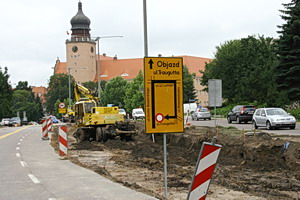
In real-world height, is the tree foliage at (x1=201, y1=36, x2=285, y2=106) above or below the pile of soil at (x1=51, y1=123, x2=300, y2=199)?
→ above

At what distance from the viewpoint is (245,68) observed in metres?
70.6

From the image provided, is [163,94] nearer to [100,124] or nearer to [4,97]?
[100,124]

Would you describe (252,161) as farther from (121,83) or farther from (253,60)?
(121,83)

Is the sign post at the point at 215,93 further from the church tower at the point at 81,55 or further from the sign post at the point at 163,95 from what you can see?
Result: the church tower at the point at 81,55

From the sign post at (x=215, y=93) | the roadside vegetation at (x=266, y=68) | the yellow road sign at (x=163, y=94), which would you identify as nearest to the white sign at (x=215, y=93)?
the sign post at (x=215, y=93)

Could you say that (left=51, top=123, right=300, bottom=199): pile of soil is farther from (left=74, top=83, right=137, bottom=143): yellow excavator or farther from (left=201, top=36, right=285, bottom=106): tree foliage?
(left=201, top=36, right=285, bottom=106): tree foliage

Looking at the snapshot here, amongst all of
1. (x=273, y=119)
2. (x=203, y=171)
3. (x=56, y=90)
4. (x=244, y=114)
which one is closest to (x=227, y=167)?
(x=203, y=171)

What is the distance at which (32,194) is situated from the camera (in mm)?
10609

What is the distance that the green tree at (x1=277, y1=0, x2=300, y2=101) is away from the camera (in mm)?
45125

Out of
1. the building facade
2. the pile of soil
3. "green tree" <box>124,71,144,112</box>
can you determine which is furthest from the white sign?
the building facade

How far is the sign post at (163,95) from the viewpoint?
9.39 meters

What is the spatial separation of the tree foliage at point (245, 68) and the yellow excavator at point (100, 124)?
26.2 meters

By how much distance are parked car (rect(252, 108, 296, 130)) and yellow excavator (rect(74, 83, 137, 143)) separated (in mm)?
9326

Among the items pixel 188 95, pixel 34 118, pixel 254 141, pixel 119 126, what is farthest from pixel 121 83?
pixel 254 141
